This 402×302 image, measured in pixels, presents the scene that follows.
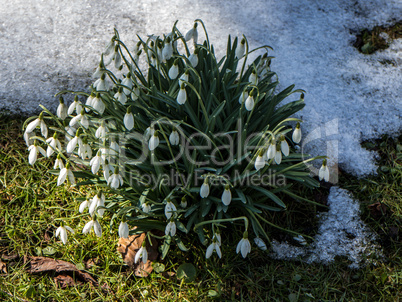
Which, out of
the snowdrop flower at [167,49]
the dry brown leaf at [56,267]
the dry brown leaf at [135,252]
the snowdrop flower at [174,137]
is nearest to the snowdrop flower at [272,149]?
the snowdrop flower at [174,137]

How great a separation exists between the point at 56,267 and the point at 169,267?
561 millimetres

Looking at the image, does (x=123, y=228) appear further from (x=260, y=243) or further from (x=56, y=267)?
(x=260, y=243)

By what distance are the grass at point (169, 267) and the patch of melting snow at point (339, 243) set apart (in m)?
0.04

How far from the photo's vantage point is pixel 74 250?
2.26 meters

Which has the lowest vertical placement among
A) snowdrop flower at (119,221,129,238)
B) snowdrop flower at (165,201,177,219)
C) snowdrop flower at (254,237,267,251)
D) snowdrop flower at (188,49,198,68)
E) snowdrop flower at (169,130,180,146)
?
snowdrop flower at (254,237,267,251)

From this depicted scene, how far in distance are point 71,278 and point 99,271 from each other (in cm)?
14

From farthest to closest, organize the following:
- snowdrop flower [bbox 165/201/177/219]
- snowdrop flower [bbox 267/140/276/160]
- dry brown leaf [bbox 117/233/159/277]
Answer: dry brown leaf [bbox 117/233/159/277] → snowdrop flower [bbox 165/201/177/219] → snowdrop flower [bbox 267/140/276/160]

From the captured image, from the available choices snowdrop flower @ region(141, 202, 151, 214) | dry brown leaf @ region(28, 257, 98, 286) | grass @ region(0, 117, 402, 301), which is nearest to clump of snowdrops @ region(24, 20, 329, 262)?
snowdrop flower @ region(141, 202, 151, 214)

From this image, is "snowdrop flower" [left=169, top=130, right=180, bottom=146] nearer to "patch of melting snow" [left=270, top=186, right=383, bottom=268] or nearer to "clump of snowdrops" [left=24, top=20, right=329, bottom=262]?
"clump of snowdrops" [left=24, top=20, right=329, bottom=262]

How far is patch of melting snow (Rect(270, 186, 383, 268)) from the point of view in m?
2.31

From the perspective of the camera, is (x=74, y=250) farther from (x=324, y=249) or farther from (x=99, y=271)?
(x=324, y=249)

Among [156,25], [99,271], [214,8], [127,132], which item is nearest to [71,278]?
[99,271]

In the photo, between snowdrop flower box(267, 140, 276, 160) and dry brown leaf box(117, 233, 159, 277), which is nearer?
snowdrop flower box(267, 140, 276, 160)

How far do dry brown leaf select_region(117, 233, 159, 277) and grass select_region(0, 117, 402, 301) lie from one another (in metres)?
0.04
